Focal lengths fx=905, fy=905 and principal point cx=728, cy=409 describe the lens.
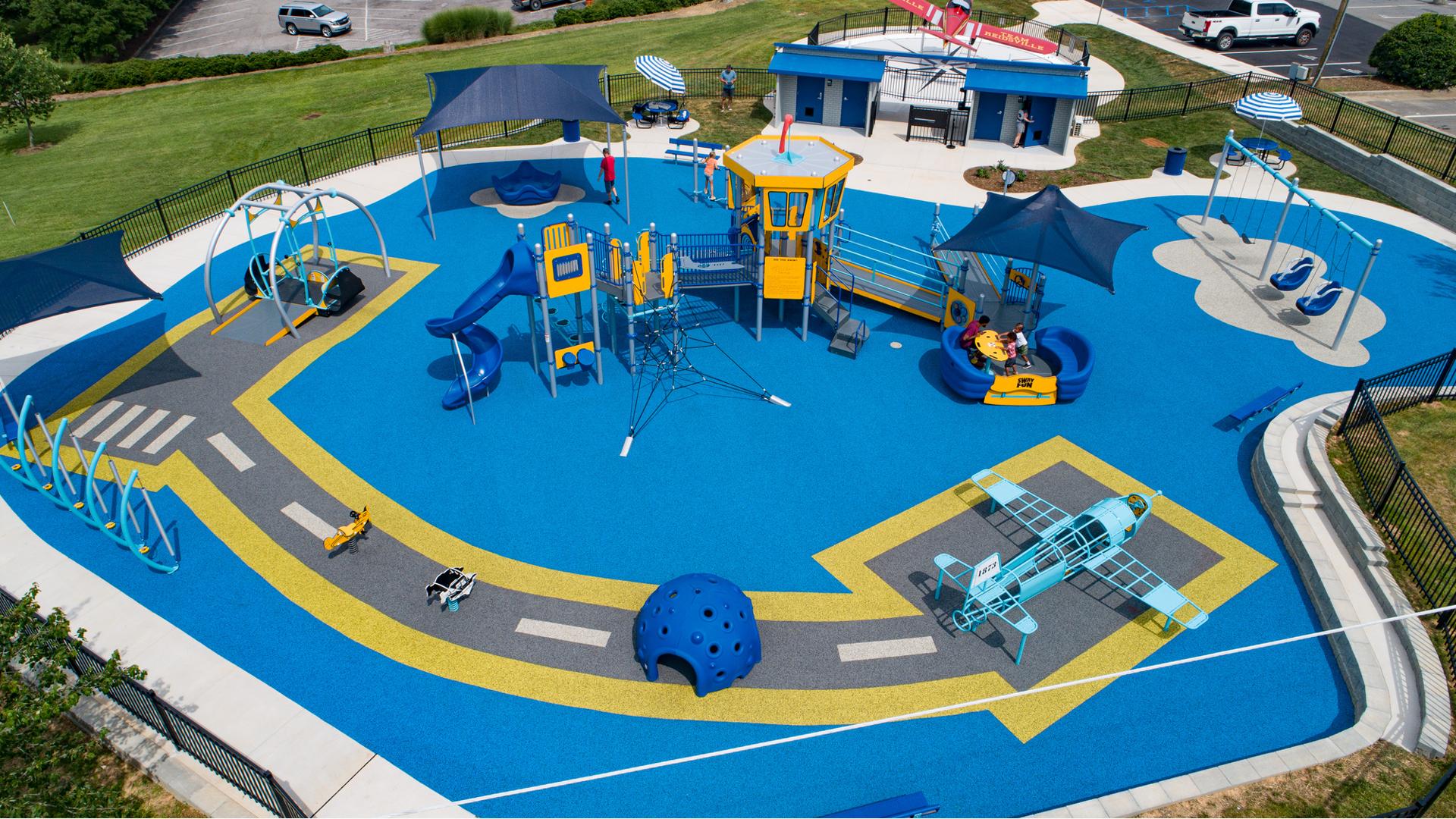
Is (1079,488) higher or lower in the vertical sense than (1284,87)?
lower

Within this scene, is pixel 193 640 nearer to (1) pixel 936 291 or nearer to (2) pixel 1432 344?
(1) pixel 936 291

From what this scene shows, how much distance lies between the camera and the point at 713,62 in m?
43.4

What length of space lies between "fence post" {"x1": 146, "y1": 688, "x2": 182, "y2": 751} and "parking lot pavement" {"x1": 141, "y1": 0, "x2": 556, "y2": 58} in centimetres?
4966

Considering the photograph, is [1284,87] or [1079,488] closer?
[1079,488]

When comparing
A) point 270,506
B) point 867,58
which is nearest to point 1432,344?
point 867,58

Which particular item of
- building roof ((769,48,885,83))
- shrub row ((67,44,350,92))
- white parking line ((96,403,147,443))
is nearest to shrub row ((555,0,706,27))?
shrub row ((67,44,350,92))

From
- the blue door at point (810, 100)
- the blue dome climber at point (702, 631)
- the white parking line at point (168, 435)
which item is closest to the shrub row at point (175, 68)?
the blue door at point (810, 100)

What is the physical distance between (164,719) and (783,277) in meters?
14.8

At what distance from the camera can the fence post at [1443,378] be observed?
1897 cm

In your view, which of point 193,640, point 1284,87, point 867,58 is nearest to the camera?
point 193,640

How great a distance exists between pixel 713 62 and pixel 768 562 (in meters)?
33.6

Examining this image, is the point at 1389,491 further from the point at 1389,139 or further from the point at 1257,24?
the point at 1257,24

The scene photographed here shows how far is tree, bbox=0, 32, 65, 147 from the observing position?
36688 millimetres

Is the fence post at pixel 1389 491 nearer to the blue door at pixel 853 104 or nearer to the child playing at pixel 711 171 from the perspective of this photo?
the child playing at pixel 711 171
